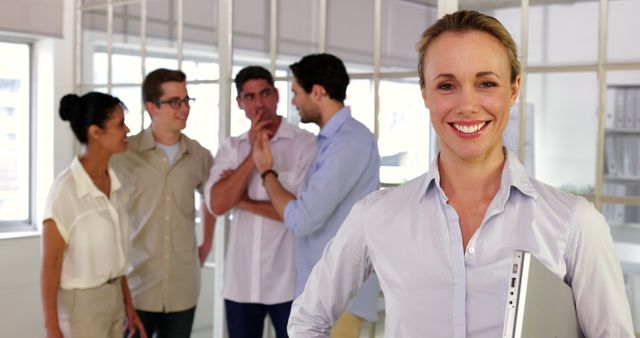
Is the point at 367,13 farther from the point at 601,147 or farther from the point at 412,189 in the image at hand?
the point at 412,189

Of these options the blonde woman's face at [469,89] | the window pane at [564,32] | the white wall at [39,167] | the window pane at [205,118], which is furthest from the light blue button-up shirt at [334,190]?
the white wall at [39,167]

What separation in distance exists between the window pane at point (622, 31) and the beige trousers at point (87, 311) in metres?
2.10

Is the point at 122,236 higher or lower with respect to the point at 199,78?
lower

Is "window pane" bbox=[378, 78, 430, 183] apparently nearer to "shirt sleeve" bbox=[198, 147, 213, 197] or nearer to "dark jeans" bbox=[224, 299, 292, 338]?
"dark jeans" bbox=[224, 299, 292, 338]

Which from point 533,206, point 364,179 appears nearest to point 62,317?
point 364,179

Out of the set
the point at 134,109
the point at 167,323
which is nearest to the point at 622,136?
the point at 167,323

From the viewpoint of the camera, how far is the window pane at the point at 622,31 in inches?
87.6

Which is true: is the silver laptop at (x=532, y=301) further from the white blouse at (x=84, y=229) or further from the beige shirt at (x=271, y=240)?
the white blouse at (x=84, y=229)

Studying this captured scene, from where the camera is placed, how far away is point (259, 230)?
3.05 metres

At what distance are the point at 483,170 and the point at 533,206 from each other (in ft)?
0.35

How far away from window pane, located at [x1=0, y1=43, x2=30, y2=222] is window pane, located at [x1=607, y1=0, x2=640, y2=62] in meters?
3.82

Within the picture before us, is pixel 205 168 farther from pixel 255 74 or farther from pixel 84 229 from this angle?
pixel 84 229

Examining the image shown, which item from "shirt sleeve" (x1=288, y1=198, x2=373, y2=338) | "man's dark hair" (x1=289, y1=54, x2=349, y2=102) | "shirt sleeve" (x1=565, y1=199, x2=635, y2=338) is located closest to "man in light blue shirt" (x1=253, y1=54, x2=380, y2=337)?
"man's dark hair" (x1=289, y1=54, x2=349, y2=102)

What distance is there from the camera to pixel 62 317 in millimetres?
2922
